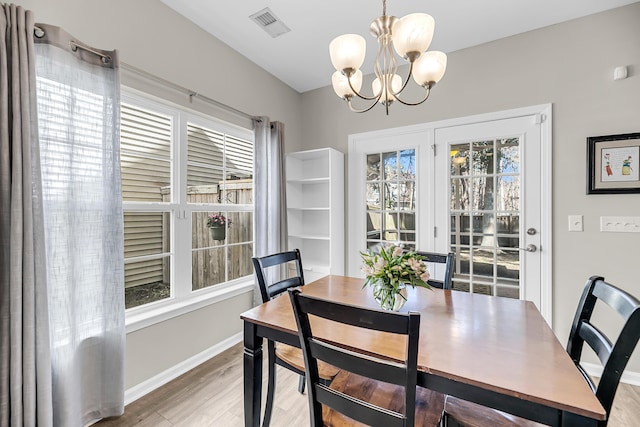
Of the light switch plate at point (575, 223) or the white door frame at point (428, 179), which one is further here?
the white door frame at point (428, 179)

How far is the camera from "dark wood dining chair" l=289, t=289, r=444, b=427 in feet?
2.69

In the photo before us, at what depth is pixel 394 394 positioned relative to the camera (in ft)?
3.81

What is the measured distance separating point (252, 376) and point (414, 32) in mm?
1731

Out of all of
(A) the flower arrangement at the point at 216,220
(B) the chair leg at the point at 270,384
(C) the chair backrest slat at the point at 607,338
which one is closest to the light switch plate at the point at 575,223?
(C) the chair backrest slat at the point at 607,338

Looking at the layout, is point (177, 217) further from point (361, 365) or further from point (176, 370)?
point (361, 365)

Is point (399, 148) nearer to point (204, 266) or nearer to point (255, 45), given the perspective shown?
point (255, 45)

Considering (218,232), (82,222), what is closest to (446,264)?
(218,232)

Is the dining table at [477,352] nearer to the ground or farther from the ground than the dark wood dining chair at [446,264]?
nearer to the ground

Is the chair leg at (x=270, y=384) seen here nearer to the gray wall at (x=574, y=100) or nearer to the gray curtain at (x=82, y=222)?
the gray curtain at (x=82, y=222)

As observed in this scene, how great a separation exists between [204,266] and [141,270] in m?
0.53

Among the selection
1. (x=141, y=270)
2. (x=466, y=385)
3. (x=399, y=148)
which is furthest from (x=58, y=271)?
(x=399, y=148)

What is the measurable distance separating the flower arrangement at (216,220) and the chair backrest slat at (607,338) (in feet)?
8.11

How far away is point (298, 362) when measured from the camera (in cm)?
143

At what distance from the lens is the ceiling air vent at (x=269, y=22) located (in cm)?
217
